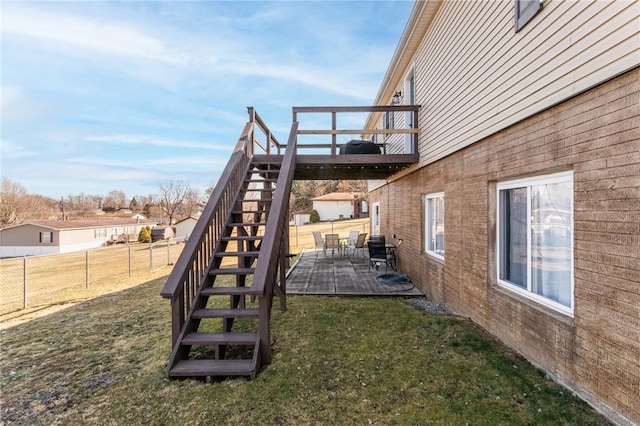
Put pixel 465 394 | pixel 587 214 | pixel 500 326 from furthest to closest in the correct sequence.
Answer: pixel 500 326, pixel 465 394, pixel 587 214

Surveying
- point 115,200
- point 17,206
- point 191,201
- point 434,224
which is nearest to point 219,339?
point 434,224

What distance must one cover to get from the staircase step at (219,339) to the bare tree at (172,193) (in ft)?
183

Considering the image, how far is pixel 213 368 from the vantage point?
314 centimetres

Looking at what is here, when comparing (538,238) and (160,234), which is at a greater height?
(538,238)

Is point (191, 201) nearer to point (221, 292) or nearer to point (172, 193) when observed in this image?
point (172, 193)

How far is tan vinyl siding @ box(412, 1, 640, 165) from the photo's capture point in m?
2.25

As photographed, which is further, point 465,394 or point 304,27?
point 304,27

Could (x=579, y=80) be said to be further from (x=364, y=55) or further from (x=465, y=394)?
(x=364, y=55)

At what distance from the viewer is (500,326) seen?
375 centimetres

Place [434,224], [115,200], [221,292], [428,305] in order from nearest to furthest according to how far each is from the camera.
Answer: [221,292] < [428,305] < [434,224] < [115,200]

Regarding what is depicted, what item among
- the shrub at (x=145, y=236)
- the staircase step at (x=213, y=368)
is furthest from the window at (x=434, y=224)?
the shrub at (x=145, y=236)

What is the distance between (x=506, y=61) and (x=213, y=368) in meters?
4.81

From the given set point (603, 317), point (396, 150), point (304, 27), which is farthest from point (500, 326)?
point (304, 27)

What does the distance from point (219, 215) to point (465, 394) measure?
3.72 metres
